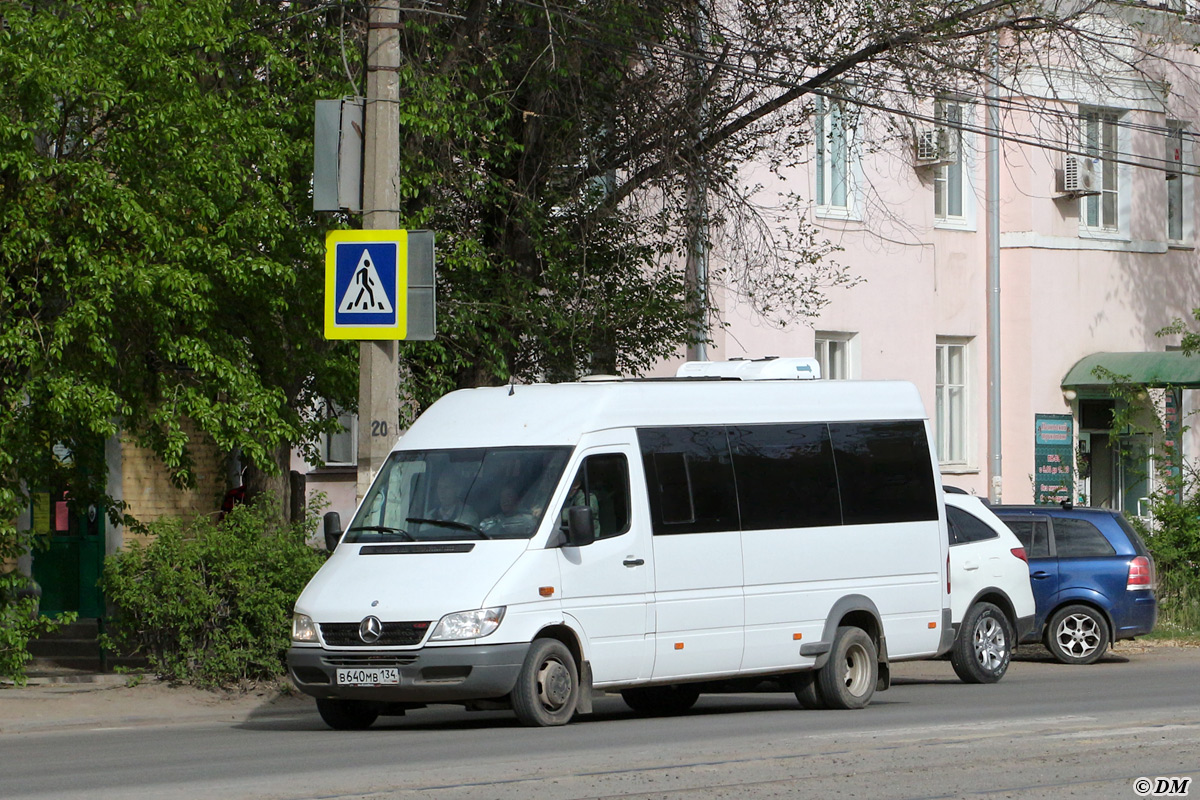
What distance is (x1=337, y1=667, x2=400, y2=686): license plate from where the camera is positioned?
11852mm

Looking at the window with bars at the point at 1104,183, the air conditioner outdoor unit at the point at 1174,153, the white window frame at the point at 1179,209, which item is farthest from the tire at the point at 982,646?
the white window frame at the point at 1179,209

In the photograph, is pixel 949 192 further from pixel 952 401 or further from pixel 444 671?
pixel 444 671

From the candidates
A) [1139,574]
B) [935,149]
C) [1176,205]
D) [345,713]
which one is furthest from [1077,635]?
[1176,205]

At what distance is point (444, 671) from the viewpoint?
1177cm

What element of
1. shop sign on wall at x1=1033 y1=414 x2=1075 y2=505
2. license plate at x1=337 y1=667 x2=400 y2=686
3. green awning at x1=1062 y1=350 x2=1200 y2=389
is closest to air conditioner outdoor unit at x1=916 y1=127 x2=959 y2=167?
green awning at x1=1062 y1=350 x2=1200 y2=389

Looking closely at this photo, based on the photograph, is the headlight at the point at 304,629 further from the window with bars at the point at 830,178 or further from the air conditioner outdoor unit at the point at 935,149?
the window with bars at the point at 830,178

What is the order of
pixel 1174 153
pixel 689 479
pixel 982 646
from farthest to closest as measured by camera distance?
pixel 1174 153 → pixel 982 646 → pixel 689 479

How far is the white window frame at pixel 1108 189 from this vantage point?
31.6 m

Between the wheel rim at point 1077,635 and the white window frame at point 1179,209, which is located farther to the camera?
the white window frame at point 1179,209

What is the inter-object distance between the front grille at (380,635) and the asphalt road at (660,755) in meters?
0.62

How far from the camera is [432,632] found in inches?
464

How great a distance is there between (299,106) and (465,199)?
3.26 metres

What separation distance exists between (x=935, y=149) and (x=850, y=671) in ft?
50.0

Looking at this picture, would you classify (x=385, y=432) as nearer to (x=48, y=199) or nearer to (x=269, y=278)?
(x=269, y=278)
